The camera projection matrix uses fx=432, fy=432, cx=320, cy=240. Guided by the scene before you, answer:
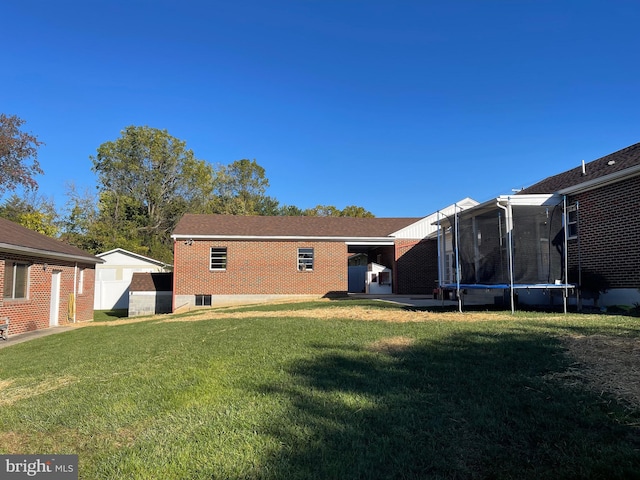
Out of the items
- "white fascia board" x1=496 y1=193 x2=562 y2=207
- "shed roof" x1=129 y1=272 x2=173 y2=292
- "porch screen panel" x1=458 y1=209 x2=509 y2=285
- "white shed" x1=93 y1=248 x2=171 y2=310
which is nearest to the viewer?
"white fascia board" x1=496 y1=193 x2=562 y2=207

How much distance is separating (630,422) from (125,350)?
7.89 metres

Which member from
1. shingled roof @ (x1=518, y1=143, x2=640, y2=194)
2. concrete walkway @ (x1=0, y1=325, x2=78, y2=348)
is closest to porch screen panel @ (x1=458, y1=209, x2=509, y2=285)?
shingled roof @ (x1=518, y1=143, x2=640, y2=194)

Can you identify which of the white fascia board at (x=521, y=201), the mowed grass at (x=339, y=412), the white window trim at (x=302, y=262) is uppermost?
the white fascia board at (x=521, y=201)

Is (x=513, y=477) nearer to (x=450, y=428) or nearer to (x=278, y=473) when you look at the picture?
(x=450, y=428)

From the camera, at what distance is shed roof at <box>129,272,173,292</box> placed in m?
23.0

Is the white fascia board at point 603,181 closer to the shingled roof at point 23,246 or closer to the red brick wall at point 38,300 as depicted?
the shingled roof at point 23,246

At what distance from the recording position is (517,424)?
11.2 ft

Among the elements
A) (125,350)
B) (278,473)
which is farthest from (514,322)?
(125,350)

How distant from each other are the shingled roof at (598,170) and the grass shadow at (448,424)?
26.6 ft

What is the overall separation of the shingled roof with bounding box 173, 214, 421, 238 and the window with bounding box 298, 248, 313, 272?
0.81m

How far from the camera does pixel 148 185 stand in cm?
4412

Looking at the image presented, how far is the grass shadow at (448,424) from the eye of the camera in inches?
111

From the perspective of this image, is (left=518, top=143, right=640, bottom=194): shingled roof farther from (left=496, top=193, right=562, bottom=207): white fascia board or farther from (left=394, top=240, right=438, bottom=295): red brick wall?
(left=394, top=240, right=438, bottom=295): red brick wall
